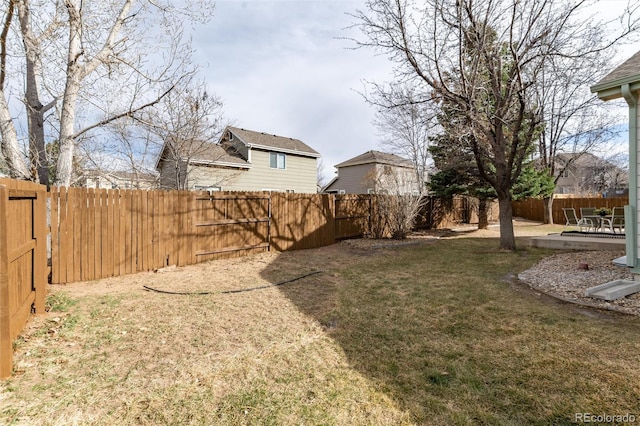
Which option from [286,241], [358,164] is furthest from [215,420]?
[358,164]

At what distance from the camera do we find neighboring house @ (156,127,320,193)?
13.1 meters

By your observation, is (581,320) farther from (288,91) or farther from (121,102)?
(288,91)

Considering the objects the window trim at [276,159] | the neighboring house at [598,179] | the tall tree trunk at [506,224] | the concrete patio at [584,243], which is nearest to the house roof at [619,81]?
the tall tree trunk at [506,224]

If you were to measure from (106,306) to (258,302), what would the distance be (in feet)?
7.04

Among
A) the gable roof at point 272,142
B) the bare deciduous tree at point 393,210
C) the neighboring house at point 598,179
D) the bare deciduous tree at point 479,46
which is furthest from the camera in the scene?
the neighboring house at point 598,179

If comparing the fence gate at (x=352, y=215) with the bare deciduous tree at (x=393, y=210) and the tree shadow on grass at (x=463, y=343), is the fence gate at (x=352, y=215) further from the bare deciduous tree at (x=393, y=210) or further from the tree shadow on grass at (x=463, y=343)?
the tree shadow on grass at (x=463, y=343)

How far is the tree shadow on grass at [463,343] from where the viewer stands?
227cm

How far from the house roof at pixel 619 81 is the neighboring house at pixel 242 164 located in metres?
11.8

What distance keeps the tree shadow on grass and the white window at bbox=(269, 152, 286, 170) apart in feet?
41.6

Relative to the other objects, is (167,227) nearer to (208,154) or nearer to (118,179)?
(118,179)

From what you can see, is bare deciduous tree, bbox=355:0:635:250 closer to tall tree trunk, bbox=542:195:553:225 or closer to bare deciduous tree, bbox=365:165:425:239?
bare deciduous tree, bbox=365:165:425:239

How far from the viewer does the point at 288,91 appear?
14.4 metres

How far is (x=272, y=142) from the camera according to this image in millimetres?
18672

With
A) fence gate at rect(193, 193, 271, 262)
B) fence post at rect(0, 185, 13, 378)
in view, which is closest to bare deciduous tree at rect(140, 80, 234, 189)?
fence gate at rect(193, 193, 271, 262)
